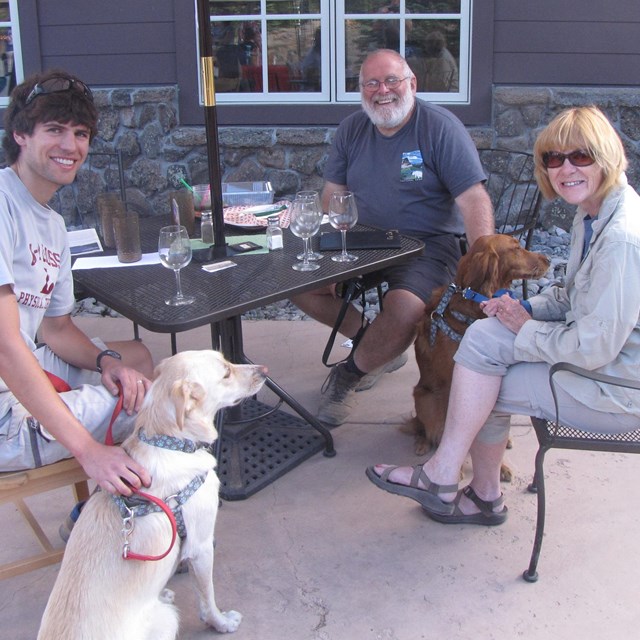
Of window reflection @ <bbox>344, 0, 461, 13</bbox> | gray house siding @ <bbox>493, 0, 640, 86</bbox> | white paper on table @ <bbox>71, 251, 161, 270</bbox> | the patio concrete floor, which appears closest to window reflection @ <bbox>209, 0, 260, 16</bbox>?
window reflection @ <bbox>344, 0, 461, 13</bbox>

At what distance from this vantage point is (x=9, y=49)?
6.33 metres

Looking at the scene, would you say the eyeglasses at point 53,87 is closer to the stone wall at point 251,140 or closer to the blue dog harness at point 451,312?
the blue dog harness at point 451,312

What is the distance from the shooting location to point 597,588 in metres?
2.30

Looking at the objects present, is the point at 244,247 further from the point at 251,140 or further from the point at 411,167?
the point at 251,140

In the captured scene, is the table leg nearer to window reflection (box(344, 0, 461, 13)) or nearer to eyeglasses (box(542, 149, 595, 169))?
eyeglasses (box(542, 149, 595, 169))

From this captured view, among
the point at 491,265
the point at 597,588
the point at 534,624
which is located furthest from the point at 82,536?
the point at 491,265

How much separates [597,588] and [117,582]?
1464 mm

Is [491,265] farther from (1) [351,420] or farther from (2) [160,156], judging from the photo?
(2) [160,156]

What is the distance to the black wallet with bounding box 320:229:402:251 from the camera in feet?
9.60

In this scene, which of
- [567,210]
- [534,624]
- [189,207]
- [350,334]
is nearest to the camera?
[534,624]

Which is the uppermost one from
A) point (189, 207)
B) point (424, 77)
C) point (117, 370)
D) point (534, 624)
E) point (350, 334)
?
point (424, 77)

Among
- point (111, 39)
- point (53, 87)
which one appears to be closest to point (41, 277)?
point (53, 87)

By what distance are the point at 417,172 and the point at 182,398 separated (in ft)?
6.35

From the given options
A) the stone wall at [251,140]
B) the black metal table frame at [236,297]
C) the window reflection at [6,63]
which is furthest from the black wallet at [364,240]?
the window reflection at [6,63]
